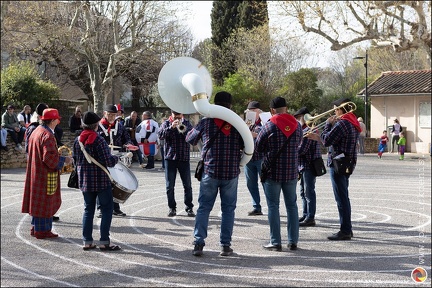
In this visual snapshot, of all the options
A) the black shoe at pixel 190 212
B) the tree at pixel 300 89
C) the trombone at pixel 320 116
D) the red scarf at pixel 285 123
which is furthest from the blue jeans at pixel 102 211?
the tree at pixel 300 89

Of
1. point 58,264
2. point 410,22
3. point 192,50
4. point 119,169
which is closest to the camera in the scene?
point 58,264

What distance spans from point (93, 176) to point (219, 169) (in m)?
1.62

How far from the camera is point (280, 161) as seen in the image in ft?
25.4

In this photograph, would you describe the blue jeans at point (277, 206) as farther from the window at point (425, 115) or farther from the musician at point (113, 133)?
the window at point (425, 115)

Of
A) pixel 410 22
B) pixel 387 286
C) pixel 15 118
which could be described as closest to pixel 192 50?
pixel 410 22

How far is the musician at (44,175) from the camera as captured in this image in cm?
839

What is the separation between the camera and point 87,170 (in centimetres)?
773

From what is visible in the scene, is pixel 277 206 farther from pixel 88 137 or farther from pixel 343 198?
pixel 88 137

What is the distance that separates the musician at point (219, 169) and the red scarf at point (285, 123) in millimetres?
531

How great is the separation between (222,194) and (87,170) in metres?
1.75

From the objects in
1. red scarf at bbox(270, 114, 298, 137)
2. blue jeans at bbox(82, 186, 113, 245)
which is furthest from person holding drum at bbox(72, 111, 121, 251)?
red scarf at bbox(270, 114, 298, 137)

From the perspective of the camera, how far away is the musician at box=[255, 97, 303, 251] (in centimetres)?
773

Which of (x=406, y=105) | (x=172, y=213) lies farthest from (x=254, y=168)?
(x=406, y=105)

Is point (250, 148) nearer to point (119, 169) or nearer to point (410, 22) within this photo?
point (119, 169)
